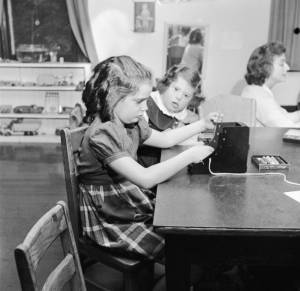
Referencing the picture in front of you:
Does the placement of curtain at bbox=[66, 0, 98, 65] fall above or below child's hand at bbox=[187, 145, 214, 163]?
above

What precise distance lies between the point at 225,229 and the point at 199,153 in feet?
1.52

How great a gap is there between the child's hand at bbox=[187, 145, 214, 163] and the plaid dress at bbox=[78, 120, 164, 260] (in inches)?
8.9

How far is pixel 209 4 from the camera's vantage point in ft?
15.2

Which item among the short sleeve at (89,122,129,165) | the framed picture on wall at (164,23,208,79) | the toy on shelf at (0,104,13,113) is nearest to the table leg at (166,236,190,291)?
the short sleeve at (89,122,129,165)

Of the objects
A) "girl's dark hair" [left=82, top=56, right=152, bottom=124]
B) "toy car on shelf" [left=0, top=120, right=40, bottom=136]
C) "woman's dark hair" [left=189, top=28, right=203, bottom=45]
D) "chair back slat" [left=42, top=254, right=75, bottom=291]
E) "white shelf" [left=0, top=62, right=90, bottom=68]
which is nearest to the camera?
"chair back slat" [left=42, top=254, right=75, bottom=291]

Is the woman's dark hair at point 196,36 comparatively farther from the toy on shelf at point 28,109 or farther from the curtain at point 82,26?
the toy on shelf at point 28,109

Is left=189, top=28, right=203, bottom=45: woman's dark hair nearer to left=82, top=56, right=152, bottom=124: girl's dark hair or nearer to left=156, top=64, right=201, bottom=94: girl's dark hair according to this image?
left=156, top=64, right=201, bottom=94: girl's dark hair

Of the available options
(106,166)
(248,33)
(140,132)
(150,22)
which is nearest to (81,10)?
(150,22)

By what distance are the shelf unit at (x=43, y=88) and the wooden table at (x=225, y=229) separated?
4023 mm

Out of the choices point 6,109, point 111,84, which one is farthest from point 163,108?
point 6,109

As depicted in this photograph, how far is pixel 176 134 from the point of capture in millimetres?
1900

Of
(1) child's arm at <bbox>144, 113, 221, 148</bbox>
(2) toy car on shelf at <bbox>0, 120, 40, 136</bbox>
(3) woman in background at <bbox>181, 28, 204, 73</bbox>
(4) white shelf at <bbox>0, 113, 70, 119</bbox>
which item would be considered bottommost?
(2) toy car on shelf at <bbox>0, 120, 40, 136</bbox>

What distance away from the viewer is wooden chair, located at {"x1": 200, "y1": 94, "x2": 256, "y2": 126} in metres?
2.52

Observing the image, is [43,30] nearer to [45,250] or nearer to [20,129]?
[20,129]
